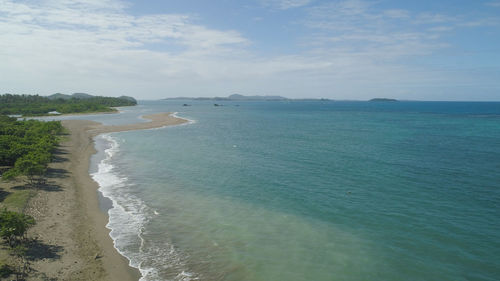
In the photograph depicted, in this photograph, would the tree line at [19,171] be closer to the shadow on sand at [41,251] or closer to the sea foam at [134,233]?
the shadow on sand at [41,251]

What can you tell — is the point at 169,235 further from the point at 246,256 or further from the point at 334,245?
the point at 334,245

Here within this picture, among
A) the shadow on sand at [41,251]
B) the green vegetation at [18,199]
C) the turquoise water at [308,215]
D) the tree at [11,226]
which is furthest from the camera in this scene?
the green vegetation at [18,199]

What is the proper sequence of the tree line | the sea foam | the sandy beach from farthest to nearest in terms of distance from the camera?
the sea foam → the tree line → the sandy beach

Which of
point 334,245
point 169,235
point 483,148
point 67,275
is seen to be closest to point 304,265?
point 334,245

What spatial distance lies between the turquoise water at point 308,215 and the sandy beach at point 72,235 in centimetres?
113

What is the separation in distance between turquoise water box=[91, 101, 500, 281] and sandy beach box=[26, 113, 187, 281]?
113 centimetres

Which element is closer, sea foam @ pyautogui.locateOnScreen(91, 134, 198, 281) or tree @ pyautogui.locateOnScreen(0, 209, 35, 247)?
tree @ pyautogui.locateOnScreen(0, 209, 35, 247)

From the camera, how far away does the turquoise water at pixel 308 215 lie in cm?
1730

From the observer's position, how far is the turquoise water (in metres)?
17.3

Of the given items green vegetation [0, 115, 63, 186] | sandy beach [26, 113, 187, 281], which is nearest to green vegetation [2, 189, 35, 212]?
sandy beach [26, 113, 187, 281]

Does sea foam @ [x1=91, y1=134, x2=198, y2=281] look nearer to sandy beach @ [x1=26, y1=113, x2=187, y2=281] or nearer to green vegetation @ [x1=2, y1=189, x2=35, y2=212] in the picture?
sandy beach @ [x1=26, y1=113, x2=187, y2=281]

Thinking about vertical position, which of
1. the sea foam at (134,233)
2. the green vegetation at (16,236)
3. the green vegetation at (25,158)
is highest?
the green vegetation at (25,158)

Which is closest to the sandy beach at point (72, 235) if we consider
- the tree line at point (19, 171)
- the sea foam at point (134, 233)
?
the sea foam at point (134, 233)

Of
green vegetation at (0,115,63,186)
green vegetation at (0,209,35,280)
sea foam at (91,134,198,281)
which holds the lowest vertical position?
sea foam at (91,134,198,281)
